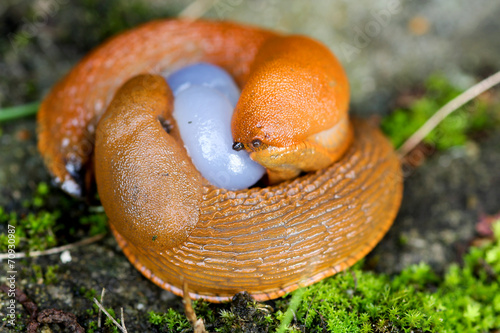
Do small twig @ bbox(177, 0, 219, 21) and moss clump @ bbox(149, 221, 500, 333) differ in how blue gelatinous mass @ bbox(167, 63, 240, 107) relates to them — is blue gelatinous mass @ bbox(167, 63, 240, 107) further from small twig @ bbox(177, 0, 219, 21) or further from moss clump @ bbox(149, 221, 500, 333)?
moss clump @ bbox(149, 221, 500, 333)

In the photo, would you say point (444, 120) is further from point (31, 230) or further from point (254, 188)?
point (31, 230)

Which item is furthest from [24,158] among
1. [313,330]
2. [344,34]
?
[344,34]

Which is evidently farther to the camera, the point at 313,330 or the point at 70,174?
the point at 70,174

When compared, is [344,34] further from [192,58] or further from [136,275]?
[136,275]

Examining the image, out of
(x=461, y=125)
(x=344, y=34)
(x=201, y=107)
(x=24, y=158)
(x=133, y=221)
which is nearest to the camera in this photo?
(x=133, y=221)

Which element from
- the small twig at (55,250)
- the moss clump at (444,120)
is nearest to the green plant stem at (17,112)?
the small twig at (55,250)

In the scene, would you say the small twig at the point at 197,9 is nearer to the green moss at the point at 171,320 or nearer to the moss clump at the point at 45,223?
the moss clump at the point at 45,223

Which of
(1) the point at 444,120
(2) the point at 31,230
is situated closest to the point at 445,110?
(1) the point at 444,120
